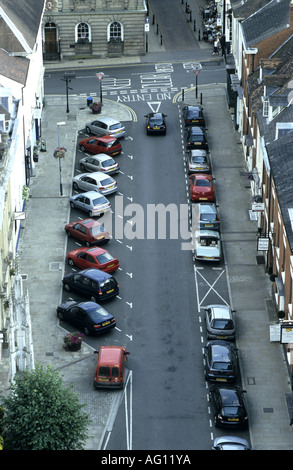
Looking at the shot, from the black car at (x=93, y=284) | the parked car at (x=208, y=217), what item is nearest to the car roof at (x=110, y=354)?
the black car at (x=93, y=284)

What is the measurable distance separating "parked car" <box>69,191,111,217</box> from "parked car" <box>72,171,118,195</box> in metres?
2.10

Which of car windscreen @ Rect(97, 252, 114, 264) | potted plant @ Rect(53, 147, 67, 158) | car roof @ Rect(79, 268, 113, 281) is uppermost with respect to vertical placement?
potted plant @ Rect(53, 147, 67, 158)

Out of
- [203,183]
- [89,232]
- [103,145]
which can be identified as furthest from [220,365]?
[103,145]

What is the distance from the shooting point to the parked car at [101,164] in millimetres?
103062

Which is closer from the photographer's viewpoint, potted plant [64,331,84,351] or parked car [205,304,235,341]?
potted plant [64,331,84,351]

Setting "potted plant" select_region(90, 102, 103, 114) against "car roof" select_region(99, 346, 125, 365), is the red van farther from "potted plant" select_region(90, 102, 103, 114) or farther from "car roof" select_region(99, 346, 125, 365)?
"potted plant" select_region(90, 102, 103, 114)

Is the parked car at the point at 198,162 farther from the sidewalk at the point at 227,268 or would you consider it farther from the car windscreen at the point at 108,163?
the car windscreen at the point at 108,163

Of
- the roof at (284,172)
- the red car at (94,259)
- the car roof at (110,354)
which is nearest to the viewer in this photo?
the roof at (284,172)

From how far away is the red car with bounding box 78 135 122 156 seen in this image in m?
107

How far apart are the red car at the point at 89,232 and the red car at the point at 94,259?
9.39 feet

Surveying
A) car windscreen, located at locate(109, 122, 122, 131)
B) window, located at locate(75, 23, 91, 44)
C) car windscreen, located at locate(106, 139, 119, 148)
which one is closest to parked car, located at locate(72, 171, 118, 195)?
car windscreen, located at locate(106, 139, 119, 148)

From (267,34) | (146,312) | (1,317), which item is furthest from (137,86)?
(1,317)

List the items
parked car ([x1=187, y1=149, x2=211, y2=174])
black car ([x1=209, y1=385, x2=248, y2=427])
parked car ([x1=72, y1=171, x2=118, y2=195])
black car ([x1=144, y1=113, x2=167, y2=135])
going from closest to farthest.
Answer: black car ([x1=209, y1=385, x2=248, y2=427])
parked car ([x1=72, y1=171, x2=118, y2=195])
parked car ([x1=187, y1=149, x2=211, y2=174])
black car ([x1=144, y1=113, x2=167, y2=135])

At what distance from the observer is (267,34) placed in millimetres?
100562
